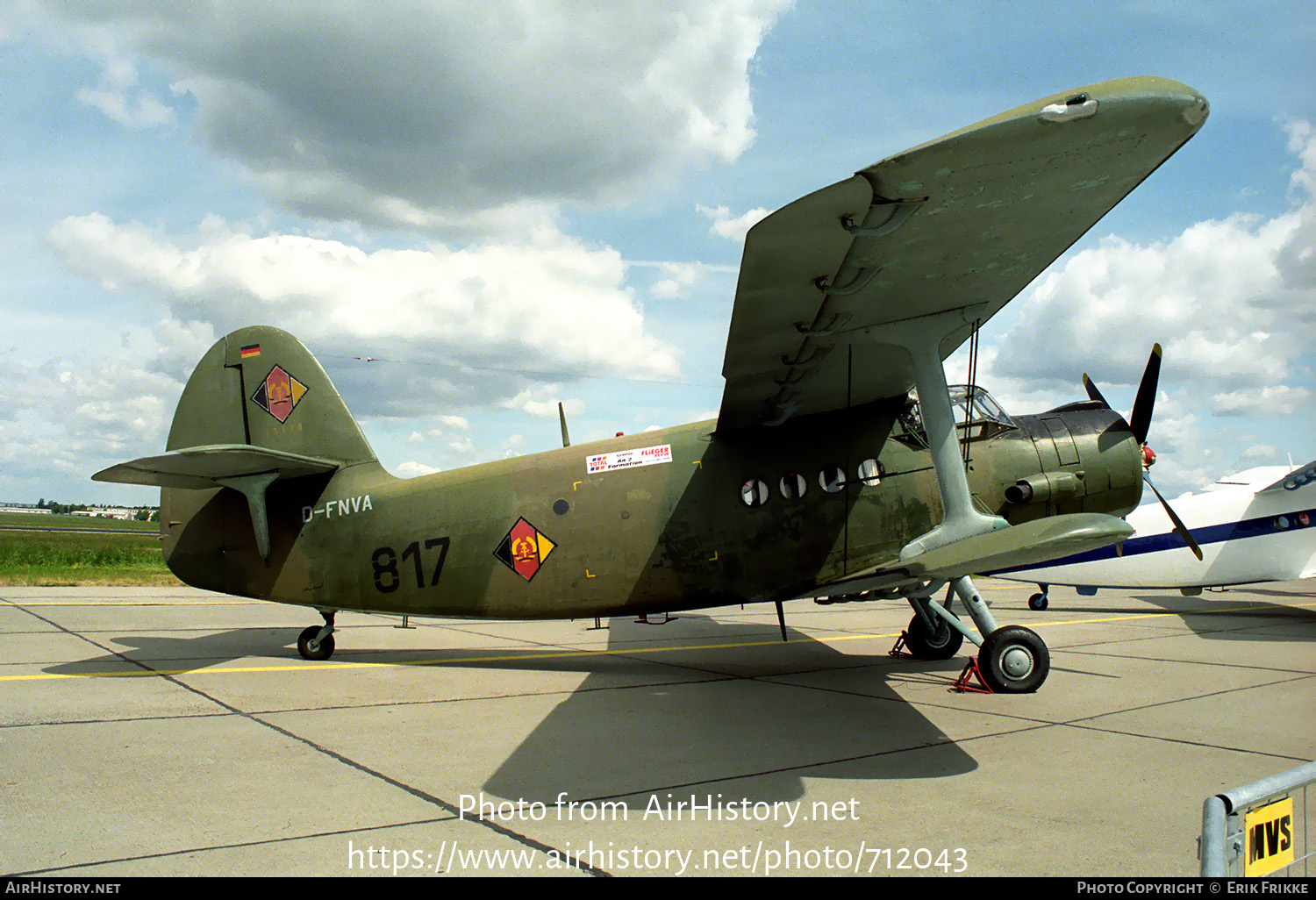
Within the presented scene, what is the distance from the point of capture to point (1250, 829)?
2318 mm

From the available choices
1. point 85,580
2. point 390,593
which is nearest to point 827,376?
point 390,593

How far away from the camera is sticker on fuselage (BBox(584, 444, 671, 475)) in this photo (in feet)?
27.4

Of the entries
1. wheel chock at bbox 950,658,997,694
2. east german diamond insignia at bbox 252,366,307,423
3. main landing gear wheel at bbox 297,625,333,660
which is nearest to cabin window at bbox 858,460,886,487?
wheel chock at bbox 950,658,997,694

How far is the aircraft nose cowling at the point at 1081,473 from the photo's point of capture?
25.1ft

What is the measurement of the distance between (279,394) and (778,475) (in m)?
6.28

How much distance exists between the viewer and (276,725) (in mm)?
6055

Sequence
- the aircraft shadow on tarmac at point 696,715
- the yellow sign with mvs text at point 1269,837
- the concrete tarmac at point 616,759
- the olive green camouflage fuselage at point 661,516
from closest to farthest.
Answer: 1. the yellow sign with mvs text at point 1269,837
2. the concrete tarmac at point 616,759
3. the aircraft shadow on tarmac at point 696,715
4. the olive green camouflage fuselage at point 661,516

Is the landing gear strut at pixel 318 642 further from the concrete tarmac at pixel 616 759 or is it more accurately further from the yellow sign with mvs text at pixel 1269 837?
the yellow sign with mvs text at pixel 1269 837

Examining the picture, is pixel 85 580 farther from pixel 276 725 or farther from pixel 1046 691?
pixel 1046 691

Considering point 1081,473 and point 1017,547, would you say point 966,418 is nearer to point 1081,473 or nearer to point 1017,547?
point 1081,473

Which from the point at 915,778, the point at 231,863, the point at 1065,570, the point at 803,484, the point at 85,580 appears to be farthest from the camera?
the point at 85,580

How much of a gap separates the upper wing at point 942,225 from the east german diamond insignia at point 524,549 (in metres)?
2.79

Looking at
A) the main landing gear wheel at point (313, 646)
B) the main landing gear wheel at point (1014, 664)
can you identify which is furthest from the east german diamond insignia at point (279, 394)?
the main landing gear wheel at point (1014, 664)

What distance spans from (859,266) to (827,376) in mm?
2310
